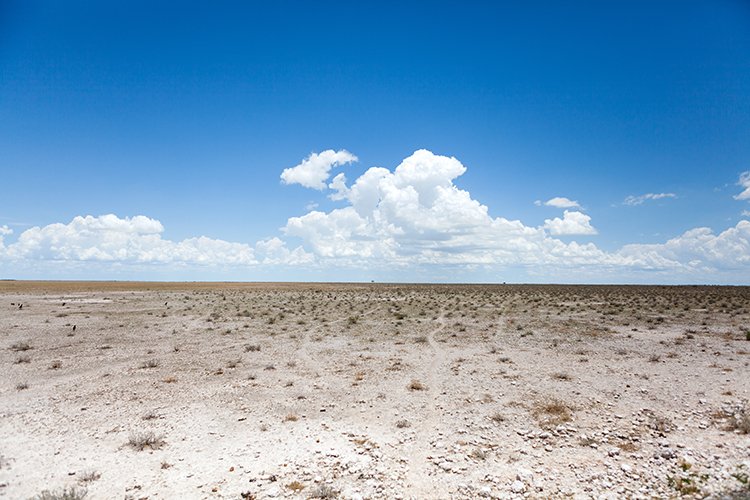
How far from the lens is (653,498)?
5.85 metres

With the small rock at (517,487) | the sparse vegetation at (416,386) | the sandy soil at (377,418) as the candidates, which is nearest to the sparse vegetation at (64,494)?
the sandy soil at (377,418)

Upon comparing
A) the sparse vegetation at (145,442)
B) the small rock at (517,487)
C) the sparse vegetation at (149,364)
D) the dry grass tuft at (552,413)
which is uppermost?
the dry grass tuft at (552,413)

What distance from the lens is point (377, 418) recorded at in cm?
952

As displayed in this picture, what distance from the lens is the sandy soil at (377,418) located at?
257 inches

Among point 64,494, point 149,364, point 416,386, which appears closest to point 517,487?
point 416,386

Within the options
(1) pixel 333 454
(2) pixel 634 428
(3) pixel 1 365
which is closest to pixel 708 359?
(2) pixel 634 428

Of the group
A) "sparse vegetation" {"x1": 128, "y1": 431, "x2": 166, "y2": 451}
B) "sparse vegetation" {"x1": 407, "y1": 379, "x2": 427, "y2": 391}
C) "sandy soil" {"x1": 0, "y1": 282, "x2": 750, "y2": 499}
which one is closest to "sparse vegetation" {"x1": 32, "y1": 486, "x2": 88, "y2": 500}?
"sandy soil" {"x1": 0, "y1": 282, "x2": 750, "y2": 499}

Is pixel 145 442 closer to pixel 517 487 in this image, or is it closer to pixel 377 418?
pixel 377 418

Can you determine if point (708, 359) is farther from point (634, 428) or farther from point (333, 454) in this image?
point (333, 454)

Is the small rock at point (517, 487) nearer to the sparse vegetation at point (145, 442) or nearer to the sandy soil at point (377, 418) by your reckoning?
the sandy soil at point (377, 418)

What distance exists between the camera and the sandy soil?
6.53 meters

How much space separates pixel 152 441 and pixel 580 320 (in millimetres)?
27726

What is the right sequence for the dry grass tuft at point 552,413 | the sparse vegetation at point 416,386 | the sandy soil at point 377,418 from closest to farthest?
1. the sandy soil at point 377,418
2. the dry grass tuft at point 552,413
3. the sparse vegetation at point 416,386

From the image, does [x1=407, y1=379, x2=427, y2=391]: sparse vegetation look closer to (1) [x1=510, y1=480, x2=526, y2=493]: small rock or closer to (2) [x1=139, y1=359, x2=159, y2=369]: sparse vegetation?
(1) [x1=510, y1=480, x2=526, y2=493]: small rock
